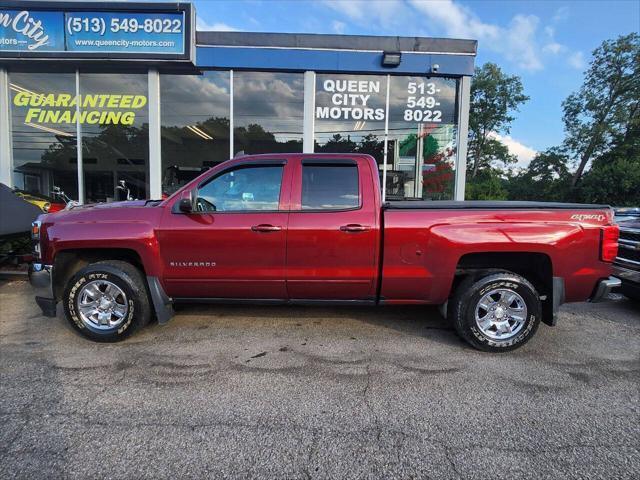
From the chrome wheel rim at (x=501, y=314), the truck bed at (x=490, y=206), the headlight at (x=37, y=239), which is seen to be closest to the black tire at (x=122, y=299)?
the headlight at (x=37, y=239)

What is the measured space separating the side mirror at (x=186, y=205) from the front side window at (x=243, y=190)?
14 centimetres

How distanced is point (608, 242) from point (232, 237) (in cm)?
356

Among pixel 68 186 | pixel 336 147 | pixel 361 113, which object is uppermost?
pixel 361 113

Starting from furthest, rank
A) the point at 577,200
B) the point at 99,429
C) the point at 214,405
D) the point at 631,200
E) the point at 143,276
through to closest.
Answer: the point at 577,200 → the point at 631,200 → the point at 143,276 → the point at 214,405 → the point at 99,429

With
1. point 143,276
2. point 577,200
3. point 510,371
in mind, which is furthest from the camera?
point 577,200

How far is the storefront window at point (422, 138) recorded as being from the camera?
31.0 feet

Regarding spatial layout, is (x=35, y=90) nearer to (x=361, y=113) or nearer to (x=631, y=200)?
(x=361, y=113)

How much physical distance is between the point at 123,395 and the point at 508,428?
280cm

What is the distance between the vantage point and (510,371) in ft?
10.5

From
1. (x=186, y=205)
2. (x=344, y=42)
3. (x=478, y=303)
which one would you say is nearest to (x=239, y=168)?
(x=186, y=205)

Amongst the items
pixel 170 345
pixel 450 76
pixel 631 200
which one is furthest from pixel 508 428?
pixel 631 200

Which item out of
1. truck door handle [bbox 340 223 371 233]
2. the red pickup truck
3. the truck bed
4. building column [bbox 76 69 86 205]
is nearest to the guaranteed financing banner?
building column [bbox 76 69 86 205]

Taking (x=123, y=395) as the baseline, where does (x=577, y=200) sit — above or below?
above

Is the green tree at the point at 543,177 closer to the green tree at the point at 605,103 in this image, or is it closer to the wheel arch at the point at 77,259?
the green tree at the point at 605,103
